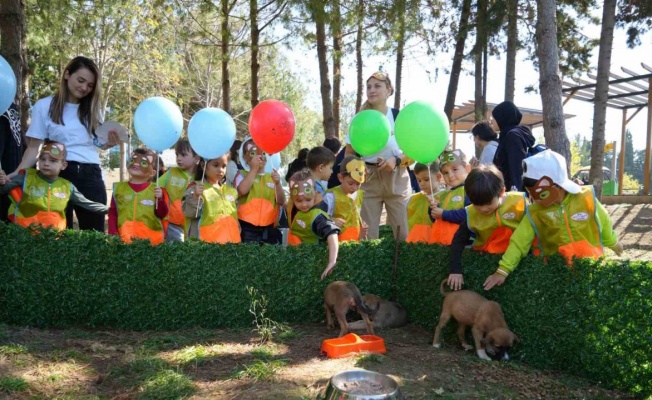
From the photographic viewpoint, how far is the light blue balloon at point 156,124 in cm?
535

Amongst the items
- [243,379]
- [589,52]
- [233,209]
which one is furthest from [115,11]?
[243,379]

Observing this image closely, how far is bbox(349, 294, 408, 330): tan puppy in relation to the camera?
5.21 metres

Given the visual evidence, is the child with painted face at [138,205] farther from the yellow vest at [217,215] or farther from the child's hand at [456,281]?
the child's hand at [456,281]

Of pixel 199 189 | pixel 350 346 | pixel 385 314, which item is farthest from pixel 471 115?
pixel 350 346

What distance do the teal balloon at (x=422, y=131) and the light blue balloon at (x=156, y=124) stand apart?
2.24 meters

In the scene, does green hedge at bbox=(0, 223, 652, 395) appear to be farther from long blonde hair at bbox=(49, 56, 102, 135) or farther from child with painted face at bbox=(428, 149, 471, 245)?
long blonde hair at bbox=(49, 56, 102, 135)

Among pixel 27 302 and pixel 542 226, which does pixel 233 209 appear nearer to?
pixel 27 302

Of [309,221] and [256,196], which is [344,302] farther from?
[256,196]

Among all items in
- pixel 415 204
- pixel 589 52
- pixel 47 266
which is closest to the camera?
pixel 47 266

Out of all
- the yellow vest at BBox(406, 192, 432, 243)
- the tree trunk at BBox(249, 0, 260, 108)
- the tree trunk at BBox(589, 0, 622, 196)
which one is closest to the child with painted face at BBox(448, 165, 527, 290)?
the yellow vest at BBox(406, 192, 432, 243)

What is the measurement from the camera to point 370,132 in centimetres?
561

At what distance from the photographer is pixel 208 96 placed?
92.8 ft

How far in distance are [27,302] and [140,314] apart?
98cm

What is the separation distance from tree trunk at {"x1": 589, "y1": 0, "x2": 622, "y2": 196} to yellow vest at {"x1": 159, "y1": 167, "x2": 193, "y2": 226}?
27.1ft
